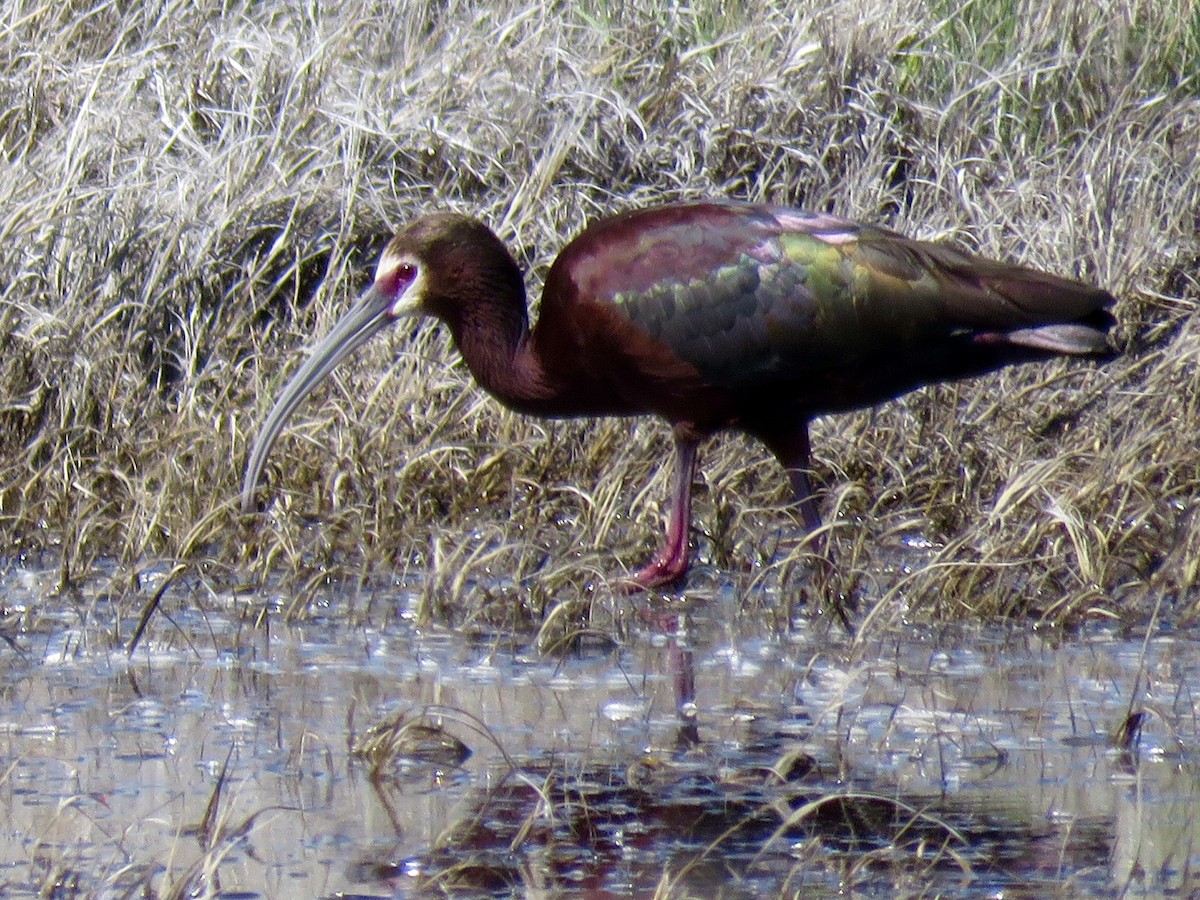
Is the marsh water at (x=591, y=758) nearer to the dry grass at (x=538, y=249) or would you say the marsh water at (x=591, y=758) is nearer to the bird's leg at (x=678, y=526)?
the bird's leg at (x=678, y=526)

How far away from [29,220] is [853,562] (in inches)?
119

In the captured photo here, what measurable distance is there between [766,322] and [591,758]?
1674 millimetres

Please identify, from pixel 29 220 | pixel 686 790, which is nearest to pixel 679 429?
pixel 686 790

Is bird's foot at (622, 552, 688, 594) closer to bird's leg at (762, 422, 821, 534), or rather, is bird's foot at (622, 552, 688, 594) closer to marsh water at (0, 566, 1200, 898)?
marsh water at (0, 566, 1200, 898)

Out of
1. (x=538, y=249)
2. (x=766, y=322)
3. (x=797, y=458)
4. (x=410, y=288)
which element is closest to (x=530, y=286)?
(x=538, y=249)

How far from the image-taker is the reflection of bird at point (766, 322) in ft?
18.1

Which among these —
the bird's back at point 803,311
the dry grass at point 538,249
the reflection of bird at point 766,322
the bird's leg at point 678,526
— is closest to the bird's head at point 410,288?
the dry grass at point 538,249

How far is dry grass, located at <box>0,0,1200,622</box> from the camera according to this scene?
571 centimetres

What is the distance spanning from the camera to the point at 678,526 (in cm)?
562

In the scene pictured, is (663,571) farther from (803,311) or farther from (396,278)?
(396,278)

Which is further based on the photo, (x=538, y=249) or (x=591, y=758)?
(x=538, y=249)

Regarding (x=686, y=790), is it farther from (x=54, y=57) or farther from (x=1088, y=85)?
(x=54, y=57)

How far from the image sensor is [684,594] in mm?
5621

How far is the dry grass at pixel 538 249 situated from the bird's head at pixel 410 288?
0.13m
